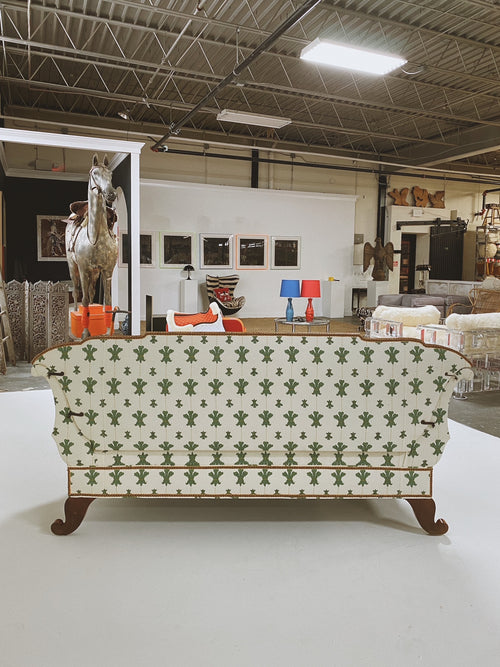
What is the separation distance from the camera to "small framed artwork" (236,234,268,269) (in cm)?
1373

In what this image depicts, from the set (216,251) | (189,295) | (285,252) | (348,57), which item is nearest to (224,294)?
(189,295)

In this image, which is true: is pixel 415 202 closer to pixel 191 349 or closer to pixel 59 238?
pixel 59 238

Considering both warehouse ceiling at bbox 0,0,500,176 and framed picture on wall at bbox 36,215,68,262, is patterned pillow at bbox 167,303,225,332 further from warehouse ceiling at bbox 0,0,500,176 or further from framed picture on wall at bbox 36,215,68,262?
framed picture on wall at bbox 36,215,68,262

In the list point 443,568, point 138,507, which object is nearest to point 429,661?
point 443,568


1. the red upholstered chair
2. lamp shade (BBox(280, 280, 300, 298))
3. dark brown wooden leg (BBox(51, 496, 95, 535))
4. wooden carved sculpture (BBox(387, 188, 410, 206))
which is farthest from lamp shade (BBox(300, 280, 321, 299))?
wooden carved sculpture (BBox(387, 188, 410, 206))

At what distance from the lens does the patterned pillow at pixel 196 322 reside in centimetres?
416

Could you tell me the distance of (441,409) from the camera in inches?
104

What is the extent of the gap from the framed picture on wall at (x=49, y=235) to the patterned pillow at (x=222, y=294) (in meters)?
3.65

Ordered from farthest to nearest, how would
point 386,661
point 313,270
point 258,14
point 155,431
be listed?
point 313,270, point 258,14, point 155,431, point 386,661

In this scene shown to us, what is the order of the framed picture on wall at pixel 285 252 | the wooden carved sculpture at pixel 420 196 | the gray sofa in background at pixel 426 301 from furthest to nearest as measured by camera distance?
Answer: 1. the wooden carved sculpture at pixel 420 196
2. the framed picture on wall at pixel 285 252
3. the gray sofa in background at pixel 426 301

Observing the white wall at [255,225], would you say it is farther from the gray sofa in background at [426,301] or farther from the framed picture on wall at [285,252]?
the gray sofa in background at [426,301]

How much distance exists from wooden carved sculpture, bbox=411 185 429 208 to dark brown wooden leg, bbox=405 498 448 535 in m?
14.9

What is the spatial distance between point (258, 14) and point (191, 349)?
21.4ft

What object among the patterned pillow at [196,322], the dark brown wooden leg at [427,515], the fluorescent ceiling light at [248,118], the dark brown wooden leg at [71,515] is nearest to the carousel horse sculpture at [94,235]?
the patterned pillow at [196,322]
